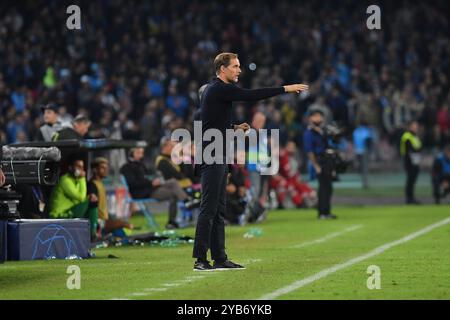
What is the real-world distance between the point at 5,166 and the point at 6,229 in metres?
0.85

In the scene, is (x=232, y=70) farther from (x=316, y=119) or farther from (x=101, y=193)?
(x=316, y=119)

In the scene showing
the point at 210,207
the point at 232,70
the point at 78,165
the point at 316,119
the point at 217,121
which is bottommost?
the point at 210,207

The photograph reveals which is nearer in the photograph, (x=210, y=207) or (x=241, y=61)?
(x=210, y=207)

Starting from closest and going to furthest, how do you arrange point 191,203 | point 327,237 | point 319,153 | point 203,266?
point 203,266, point 327,237, point 191,203, point 319,153

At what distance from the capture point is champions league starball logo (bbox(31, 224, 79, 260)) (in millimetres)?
15227

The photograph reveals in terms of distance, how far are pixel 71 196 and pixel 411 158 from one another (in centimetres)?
1299

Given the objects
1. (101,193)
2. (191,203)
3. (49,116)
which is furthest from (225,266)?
(191,203)

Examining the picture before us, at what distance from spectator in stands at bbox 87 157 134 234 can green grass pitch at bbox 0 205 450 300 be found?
145 cm

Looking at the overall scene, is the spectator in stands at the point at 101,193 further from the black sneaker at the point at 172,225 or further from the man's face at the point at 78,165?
the black sneaker at the point at 172,225

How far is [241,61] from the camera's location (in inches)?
1580

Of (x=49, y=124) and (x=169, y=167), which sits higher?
(x=49, y=124)

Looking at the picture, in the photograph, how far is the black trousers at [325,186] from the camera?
2317cm

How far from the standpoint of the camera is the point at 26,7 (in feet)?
129
